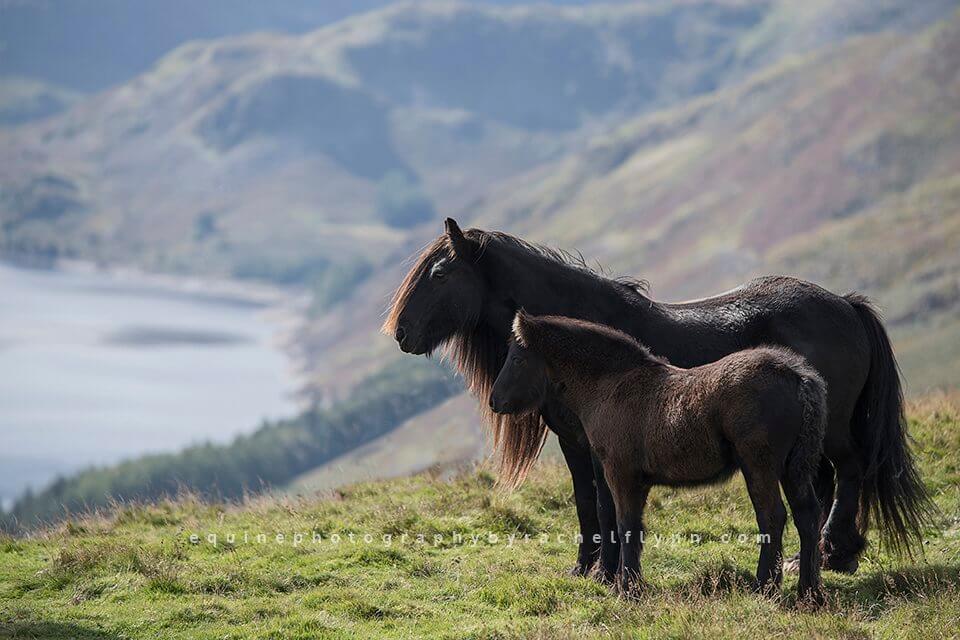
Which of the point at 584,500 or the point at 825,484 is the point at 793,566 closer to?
the point at 825,484

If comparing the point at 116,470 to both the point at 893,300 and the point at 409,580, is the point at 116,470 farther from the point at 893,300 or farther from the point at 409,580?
the point at 409,580

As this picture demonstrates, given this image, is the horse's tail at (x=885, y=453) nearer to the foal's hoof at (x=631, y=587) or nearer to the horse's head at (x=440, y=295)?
the foal's hoof at (x=631, y=587)

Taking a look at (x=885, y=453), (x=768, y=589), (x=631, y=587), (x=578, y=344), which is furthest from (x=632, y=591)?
(x=885, y=453)

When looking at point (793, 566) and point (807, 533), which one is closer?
point (807, 533)

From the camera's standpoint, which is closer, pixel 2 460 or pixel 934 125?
pixel 2 460

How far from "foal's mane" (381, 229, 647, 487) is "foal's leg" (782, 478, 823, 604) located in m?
2.57

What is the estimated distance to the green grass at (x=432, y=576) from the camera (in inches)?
303

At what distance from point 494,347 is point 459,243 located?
1.04 m

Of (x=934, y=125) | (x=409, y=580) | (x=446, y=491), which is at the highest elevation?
(x=934, y=125)

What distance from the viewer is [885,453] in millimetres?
9156

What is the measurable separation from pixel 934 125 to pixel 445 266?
185394 millimetres

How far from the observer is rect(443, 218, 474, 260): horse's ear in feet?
31.0

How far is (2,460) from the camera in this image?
140 m

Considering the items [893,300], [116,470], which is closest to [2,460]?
[116,470]
